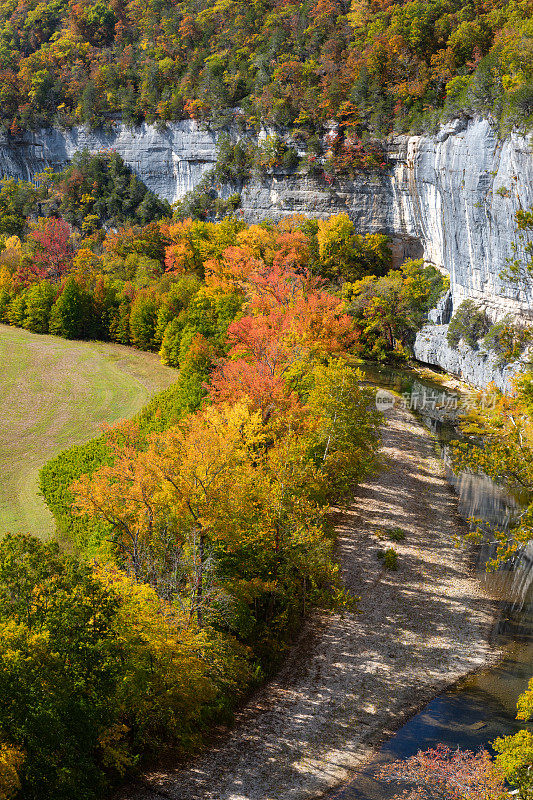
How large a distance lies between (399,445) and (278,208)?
1316 inches

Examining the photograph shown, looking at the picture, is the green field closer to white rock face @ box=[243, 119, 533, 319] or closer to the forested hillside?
white rock face @ box=[243, 119, 533, 319]

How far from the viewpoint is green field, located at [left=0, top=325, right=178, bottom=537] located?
97.2 ft

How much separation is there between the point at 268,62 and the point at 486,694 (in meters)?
61.1

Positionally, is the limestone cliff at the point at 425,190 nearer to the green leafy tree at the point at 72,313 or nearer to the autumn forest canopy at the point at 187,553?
the autumn forest canopy at the point at 187,553

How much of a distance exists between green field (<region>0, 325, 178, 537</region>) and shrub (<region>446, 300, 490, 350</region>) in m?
19.8

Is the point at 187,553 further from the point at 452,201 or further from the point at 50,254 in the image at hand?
the point at 50,254

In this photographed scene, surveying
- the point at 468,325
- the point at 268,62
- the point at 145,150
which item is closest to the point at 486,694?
the point at 468,325

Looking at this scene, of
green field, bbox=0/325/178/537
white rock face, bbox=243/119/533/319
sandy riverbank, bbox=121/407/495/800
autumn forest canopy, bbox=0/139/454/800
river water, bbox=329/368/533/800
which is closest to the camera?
autumn forest canopy, bbox=0/139/454/800

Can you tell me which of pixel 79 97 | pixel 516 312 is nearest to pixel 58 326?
pixel 516 312

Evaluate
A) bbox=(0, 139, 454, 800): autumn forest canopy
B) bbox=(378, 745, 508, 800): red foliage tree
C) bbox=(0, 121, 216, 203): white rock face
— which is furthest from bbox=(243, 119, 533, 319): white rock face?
bbox=(378, 745, 508, 800): red foliage tree

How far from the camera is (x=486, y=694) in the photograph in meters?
18.8

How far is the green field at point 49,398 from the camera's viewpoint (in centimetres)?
2962

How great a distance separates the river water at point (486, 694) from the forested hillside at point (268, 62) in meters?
25.6

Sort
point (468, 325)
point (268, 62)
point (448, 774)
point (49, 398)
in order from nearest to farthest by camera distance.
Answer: point (448, 774)
point (49, 398)
point (468, 325)
point (268, 62)
